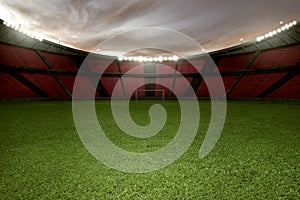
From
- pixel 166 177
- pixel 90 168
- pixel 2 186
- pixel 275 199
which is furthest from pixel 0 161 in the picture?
pixel 275 199

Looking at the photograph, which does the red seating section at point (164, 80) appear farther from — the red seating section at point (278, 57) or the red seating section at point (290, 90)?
the red seating section at point (290, 90)

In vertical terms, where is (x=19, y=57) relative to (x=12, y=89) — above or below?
above

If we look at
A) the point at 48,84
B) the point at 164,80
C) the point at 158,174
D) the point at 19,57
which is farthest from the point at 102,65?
the point at 158,174

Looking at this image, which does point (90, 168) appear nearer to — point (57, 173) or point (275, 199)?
point (57, 173)

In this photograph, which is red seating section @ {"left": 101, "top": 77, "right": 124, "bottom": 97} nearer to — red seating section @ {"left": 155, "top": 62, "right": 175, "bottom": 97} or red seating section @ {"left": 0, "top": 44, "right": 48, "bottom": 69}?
red seating section @ {"left": 155, "top": 62, "right": 175, "bottom": 97}

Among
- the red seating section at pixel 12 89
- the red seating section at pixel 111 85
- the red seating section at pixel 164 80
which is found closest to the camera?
the red seating section at pixel 12 89

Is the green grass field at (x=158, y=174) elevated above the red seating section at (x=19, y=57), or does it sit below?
below

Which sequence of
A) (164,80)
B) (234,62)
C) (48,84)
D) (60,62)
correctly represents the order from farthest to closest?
(164,80), (60,62), (234,62), (48,84)

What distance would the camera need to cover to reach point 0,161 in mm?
2529

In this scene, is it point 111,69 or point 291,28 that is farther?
point 111,69

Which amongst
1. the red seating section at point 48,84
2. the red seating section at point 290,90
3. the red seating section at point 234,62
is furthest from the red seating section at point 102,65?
the red seating section at point 290,90

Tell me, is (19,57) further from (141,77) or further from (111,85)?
(141,77)

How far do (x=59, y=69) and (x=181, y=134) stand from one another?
23153mm

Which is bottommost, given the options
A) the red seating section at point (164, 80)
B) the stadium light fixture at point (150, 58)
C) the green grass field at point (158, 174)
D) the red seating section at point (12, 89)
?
the green grass field at point (158, 174)
